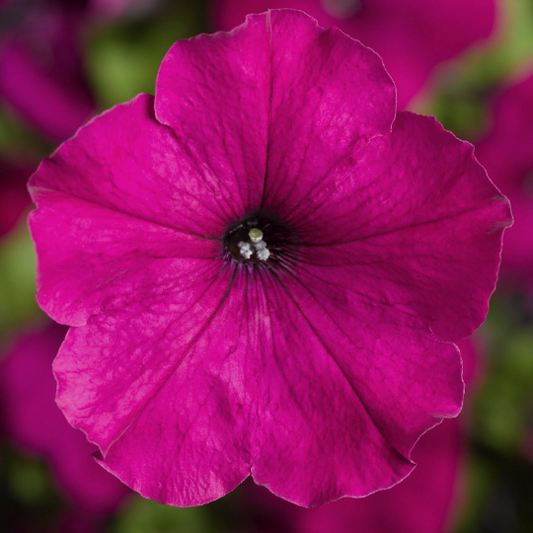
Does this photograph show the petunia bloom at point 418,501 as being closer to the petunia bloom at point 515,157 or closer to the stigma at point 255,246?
the petunia bloom at point 515,157

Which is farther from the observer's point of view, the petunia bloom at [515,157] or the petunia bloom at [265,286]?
the petunia bloom at [515,157]

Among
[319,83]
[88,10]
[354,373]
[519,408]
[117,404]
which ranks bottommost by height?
[519,408]

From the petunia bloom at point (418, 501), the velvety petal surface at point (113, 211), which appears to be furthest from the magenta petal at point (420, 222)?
the petunia bloom at point (418, 501)

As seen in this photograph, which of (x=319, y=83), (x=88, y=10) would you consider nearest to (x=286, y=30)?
(x=319, y=83)

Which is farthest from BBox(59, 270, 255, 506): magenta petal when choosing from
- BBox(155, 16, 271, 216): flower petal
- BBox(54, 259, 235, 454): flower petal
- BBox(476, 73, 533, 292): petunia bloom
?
BBox(476, 73, 533, 292): petunia bloom

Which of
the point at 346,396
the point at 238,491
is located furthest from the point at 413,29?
the point at 238,491

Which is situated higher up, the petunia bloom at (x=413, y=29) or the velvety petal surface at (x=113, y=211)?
the velvety petal surface at (x=113, y=211)

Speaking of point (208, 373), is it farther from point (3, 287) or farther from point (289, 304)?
point (3, 287)

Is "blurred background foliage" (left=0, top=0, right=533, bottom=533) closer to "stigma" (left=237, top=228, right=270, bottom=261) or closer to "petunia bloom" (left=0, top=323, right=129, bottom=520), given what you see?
"petunia bloom" (left=0, top=323, right=129, bottom=520)
